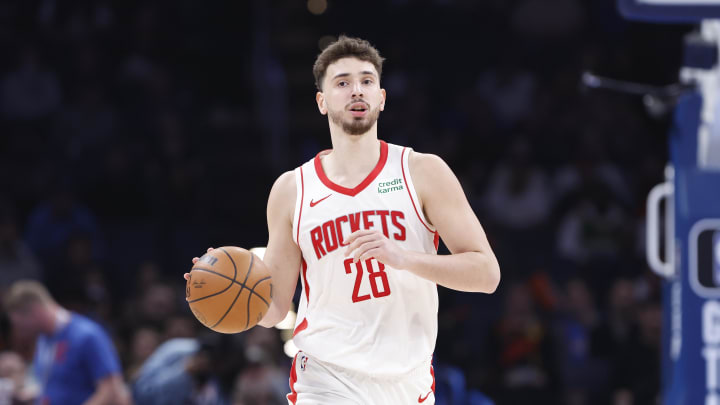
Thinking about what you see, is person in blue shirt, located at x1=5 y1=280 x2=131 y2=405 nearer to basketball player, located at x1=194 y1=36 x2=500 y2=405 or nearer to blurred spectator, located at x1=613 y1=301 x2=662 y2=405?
basketball player, located at x1=194 y1=36 x2=500 y2=405

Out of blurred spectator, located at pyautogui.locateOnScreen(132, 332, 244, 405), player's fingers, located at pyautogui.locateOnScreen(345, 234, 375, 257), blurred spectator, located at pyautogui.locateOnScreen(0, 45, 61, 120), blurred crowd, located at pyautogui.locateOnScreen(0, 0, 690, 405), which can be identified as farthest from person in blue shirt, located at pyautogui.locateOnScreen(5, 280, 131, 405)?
blurred spectator, located at pyautogui.locateOnScreen(0, 45, 61, 120)

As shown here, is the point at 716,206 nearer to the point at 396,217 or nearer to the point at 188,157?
the point at 396,217

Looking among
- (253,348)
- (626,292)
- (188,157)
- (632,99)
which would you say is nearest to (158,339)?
(253,348)

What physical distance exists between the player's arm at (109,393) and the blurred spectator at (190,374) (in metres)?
0.26

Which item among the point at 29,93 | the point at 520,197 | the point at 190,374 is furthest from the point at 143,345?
the point at 29,93

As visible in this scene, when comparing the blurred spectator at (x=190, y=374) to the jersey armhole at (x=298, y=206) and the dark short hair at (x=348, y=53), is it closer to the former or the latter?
the jersey armhole at (x=298, y=206)

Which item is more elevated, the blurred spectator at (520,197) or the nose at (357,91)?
the blurred spectator at (520,197)

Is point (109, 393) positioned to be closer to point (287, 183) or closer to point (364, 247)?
point (287, 183)

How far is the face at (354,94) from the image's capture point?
4031mm

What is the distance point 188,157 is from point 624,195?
5.37 meters

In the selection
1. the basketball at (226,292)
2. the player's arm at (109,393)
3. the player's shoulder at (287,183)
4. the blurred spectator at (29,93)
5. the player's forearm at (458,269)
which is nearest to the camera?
the player's forearm at (458,269)

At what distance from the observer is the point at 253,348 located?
26.8 ft

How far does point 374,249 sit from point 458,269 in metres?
0.37

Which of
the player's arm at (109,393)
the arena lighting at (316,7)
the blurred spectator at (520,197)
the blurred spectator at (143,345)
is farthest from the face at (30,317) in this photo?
the arena lighting at (316,7)
